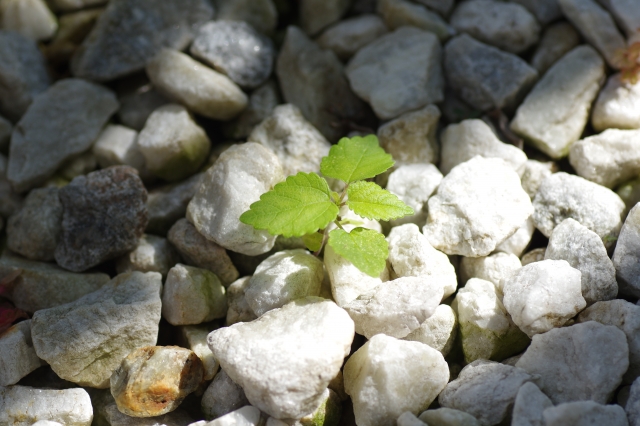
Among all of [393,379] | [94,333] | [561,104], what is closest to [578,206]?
[561,104]

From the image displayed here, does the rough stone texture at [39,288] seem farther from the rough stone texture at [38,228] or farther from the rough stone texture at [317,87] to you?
the rough stone texture at [317,87]

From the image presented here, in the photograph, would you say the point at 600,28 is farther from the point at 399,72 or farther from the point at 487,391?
the point at 487,391

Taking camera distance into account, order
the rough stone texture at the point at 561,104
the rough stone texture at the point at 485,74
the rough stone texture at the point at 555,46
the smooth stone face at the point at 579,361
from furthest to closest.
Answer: the rough stone texture at the point at 555,46, the rough stone texture at the point at 485,74, the rough stone texture at the point at 561,104, the smooth stone face at the point at 579,361

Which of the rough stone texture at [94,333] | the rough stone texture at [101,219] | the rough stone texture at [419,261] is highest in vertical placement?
the rough stone texture at [419,261]

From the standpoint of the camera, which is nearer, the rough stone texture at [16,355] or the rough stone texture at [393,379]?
the rough stone texture at [393,379]

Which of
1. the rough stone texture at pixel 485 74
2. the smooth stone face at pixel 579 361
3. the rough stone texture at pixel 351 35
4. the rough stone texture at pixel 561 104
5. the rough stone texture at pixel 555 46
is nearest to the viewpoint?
the smooth stone face at pixel 579 361

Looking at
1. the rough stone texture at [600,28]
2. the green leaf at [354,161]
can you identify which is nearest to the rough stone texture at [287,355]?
the green leaf at [354,161]

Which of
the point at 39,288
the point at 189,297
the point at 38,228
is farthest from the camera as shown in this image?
the point at 38,228
